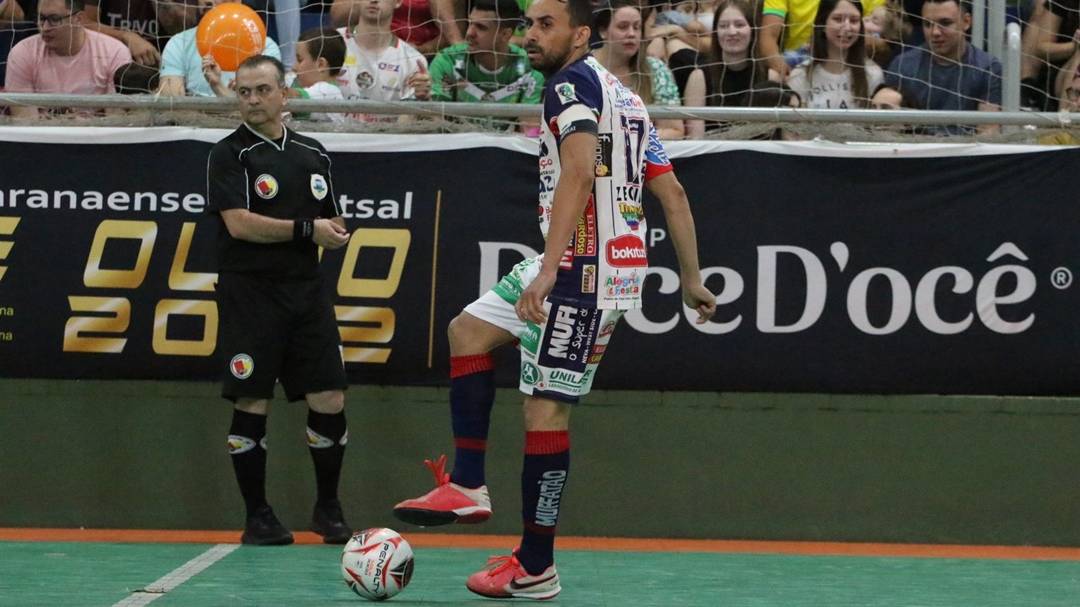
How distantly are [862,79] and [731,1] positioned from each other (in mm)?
819

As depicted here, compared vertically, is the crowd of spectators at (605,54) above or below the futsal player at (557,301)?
above

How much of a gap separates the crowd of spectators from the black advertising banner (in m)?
0.45

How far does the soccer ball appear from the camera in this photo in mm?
5609

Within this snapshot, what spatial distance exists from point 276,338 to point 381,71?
1.78 m

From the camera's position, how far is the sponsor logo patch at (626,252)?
568 cm

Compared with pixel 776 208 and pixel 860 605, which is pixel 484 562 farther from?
pixel 776 208

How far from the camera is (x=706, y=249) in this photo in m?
7.85

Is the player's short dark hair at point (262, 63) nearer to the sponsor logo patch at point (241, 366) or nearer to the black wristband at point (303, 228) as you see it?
the black wristband at point (303, 228)

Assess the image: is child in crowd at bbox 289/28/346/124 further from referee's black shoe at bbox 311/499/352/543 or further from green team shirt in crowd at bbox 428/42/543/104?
referee's black shoe at bbox 311/499/352/543

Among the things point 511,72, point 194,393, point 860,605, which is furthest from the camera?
point 511,72

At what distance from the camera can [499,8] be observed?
829cm

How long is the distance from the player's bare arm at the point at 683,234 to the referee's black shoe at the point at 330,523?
233 cm

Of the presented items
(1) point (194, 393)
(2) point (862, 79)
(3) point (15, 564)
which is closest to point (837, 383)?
(2) point (862, 79)

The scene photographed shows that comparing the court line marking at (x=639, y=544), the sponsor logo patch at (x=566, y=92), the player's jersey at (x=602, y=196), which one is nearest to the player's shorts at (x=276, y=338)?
the court line marking at (x=639, y=544)
